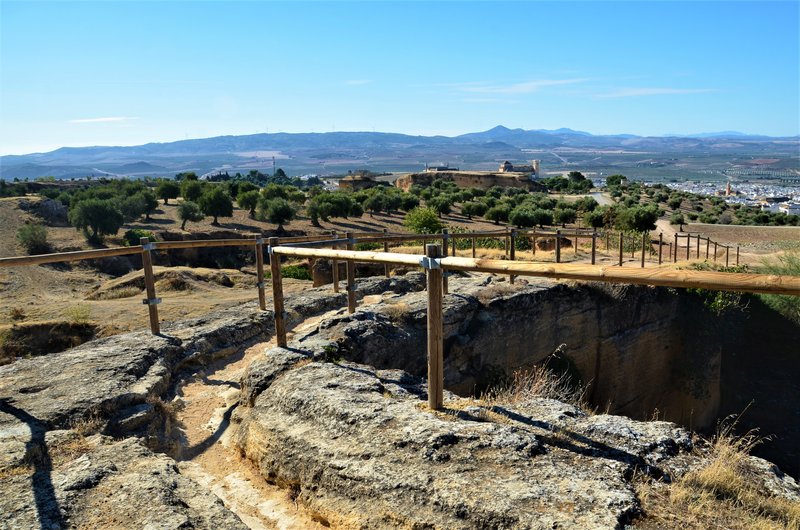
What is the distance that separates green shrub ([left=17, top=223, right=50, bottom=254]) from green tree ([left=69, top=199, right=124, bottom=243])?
2.36 meters

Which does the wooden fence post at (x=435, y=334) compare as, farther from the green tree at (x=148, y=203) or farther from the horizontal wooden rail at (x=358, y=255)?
the green tree at (x=148, y=203)

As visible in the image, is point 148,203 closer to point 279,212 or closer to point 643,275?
point 279,212

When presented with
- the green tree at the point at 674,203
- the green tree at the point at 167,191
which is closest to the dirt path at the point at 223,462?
the green tree at the point at 167,191

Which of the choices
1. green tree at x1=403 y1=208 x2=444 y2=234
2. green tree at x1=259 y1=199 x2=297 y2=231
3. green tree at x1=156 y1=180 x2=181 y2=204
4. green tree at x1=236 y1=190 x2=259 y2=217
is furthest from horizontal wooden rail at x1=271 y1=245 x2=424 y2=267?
green tree at x1=156 y1=180 x2=181 y2=204

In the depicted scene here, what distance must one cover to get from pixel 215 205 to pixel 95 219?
25.9 feet

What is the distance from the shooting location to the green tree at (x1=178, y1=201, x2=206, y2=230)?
36.9 metres

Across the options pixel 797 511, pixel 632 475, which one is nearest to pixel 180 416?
pixel 632 475

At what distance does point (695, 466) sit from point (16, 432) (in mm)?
5622

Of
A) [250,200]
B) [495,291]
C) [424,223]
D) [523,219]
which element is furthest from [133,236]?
[495,291]

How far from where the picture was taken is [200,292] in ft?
56.5

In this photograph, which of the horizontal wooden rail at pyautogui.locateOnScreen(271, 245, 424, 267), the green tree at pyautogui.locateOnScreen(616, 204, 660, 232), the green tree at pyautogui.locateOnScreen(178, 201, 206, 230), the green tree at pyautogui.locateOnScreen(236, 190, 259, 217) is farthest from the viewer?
the green tree at pyautogui.locateOnScreen(236, 190, 259, 217)

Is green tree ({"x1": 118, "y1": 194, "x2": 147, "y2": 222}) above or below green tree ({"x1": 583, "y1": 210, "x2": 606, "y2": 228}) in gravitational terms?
above

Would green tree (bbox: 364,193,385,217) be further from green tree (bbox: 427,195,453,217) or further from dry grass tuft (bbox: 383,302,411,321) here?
dry grass tuft (bbox: 383,302,411,321)

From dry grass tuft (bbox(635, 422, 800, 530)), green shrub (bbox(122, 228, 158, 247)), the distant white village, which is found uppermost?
dry grass tuft (bbox(635, 422, 800, 530))
